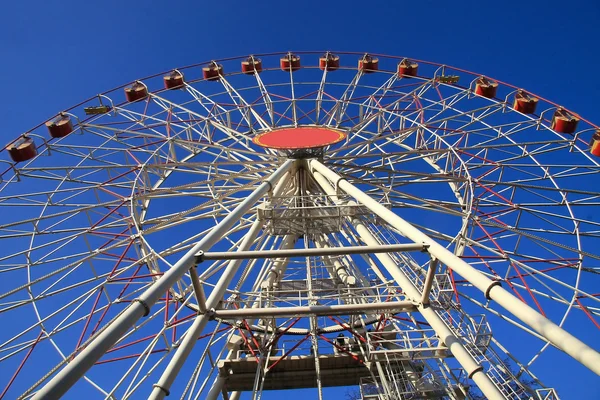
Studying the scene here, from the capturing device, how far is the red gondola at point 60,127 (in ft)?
57.8

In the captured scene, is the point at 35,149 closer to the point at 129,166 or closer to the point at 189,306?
the point at 129,166

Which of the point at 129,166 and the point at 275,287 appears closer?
the point at 129,166

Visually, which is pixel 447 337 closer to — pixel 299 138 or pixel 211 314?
pixel 211 314

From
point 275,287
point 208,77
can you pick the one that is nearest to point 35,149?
point 208,77

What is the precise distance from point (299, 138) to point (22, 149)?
9.80m

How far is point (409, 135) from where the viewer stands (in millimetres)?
18672

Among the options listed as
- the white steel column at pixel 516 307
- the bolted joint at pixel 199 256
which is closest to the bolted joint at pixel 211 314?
the bolted joint at pixel 199 256

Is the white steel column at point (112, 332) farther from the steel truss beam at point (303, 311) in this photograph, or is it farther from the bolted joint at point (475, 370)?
the bolted joint at point (475, 370)

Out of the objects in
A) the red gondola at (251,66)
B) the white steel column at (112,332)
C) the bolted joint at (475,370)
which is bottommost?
the white steel column at (112,332)

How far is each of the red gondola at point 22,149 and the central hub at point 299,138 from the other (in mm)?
7972

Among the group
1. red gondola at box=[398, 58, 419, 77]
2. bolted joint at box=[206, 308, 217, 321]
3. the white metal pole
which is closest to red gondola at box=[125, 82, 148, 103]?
red gondola at box=[398, 58, 419, 77]

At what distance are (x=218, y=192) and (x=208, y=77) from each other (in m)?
9.30

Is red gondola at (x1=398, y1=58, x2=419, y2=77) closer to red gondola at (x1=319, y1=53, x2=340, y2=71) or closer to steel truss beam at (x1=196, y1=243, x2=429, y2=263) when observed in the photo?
red gondola at (x1=319, y1=53, x2=340, y2=71)

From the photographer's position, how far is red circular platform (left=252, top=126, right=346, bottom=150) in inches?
615
